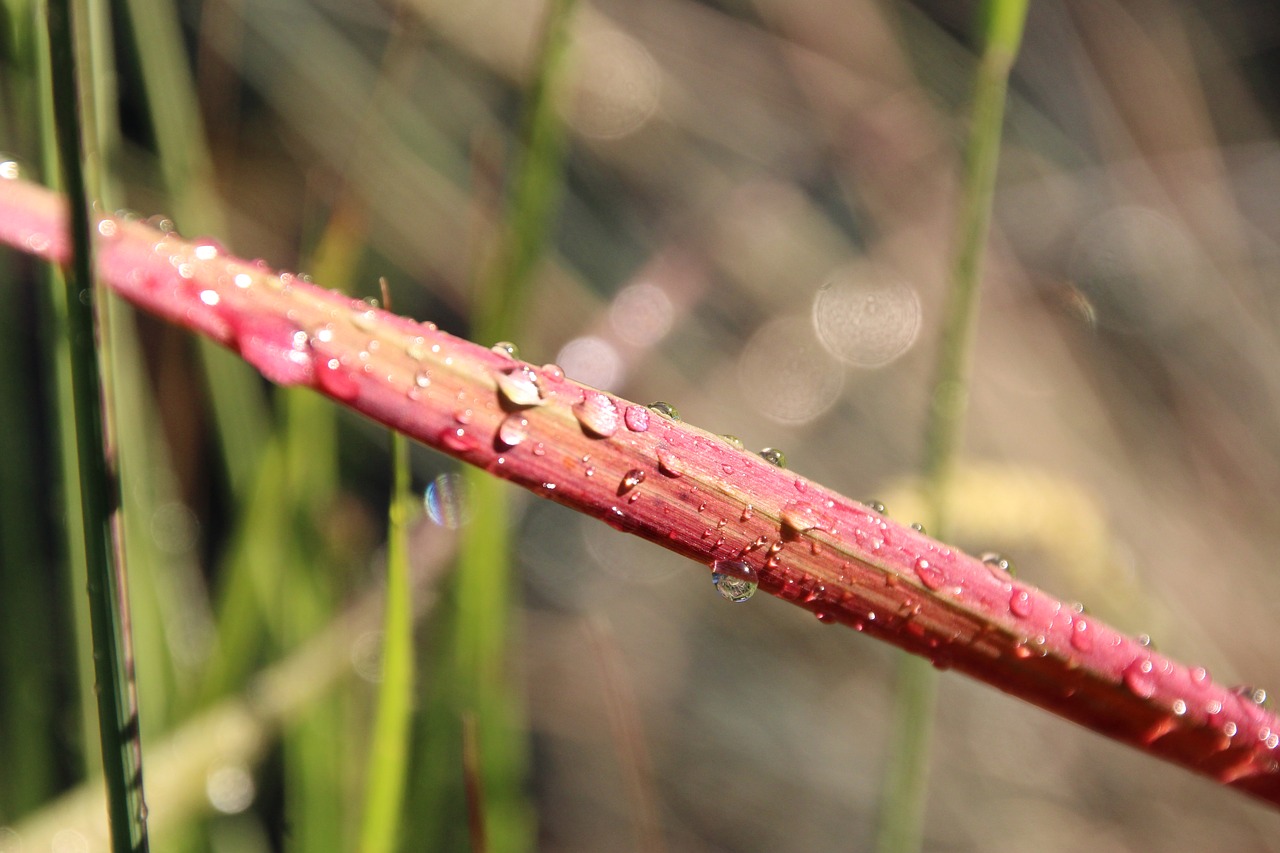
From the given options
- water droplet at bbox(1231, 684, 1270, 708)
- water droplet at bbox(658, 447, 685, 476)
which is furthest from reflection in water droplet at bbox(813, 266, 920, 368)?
water droplet at bbox(658, 447, 685, 476)

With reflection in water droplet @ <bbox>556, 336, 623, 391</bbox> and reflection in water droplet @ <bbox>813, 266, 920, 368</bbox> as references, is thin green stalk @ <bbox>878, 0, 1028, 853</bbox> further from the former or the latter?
reflection in water droplet @ <bbox>813, 266, 920, 368</bbox>

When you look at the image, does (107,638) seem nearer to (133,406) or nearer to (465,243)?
(133,406)

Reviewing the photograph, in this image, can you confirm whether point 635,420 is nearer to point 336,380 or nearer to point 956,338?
point 336,380

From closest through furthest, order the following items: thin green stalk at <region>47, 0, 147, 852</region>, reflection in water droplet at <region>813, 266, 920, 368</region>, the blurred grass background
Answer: thin green stalk at <region>47, 0, 147, 852</region>, the blurred grass background, reflection in water droplet at <region>813, 266, 920, 368</region>

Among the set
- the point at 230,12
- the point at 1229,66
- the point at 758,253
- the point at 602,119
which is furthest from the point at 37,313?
the point at 1229,66

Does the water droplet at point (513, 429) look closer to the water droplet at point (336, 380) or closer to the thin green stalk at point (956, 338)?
the water droplet at point (336, 380)

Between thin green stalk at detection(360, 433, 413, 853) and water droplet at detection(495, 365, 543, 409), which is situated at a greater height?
water droplet at detection(495, 365, 543, 409)

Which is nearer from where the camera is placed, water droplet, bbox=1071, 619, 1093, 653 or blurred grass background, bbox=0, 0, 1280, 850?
water droplet, bbox=1071, 619, 1093, 653
